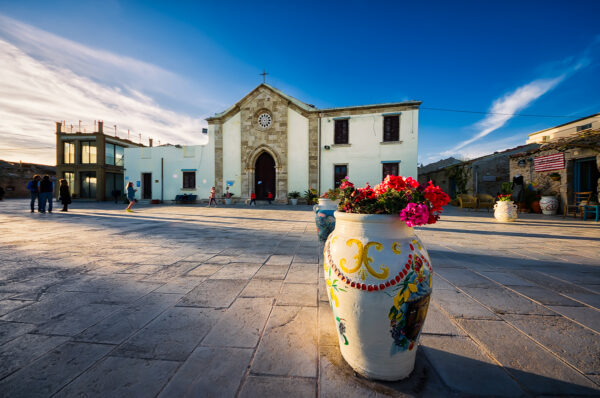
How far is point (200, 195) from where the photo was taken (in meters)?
17.6

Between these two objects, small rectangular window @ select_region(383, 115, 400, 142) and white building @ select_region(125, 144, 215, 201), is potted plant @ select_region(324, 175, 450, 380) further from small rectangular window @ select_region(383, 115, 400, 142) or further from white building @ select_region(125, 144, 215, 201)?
white building @ select_region(125, 144, 215, 201)

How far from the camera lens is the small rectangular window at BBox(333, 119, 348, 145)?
15.9 meters

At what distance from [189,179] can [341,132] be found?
11910 millimetres

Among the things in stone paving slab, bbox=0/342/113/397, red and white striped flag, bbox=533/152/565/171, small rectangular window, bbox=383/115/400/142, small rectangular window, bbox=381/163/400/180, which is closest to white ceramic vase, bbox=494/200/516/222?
red and white striped flag, bbox=533/152/565/171

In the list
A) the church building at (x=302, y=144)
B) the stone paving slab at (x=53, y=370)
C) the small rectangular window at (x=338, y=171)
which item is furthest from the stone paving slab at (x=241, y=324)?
the small rectangular window at (x=338, y=171)

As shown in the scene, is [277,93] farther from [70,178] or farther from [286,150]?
[70,178]

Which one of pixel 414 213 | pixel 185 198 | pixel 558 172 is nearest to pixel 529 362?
pixel 414 213

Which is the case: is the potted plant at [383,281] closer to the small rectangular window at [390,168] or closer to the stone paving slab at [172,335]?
the stone paving slab at [172,335]

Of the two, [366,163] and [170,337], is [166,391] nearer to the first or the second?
[170,337]

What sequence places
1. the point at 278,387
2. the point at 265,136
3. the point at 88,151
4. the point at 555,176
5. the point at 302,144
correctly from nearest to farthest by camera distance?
the point at 278,387, the point at 555,176, the point at 302,144, the point at 265,136, the point at 88,151

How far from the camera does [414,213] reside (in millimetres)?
1230

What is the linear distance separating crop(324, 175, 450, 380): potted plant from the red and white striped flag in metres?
12.6

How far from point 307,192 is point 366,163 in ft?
14.5

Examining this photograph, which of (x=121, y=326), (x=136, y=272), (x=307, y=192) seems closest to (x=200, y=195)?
(x=307, y=192)
